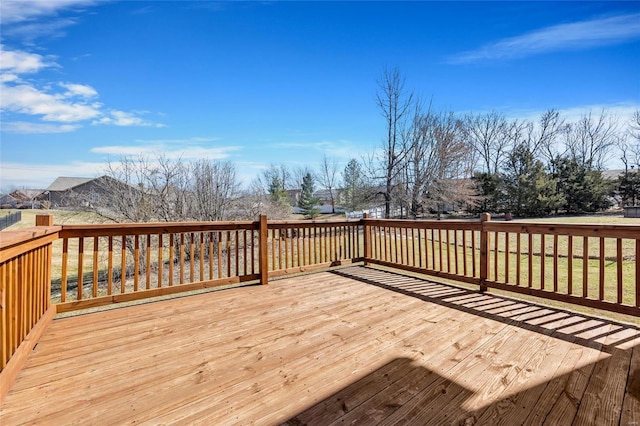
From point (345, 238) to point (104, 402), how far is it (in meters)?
4.35

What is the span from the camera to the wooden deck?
1496 mm

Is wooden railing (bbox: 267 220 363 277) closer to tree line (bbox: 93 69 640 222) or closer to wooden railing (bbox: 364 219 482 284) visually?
wooden railing (bbox: 364 219 482 284)

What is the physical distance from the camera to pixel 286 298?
355 cm

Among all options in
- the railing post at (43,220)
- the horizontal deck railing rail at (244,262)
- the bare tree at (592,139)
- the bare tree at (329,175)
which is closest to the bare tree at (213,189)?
the horizontal deck railing rail at (244,262)

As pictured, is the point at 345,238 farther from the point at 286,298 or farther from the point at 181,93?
the point at 181,93

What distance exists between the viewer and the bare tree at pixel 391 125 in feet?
44.6

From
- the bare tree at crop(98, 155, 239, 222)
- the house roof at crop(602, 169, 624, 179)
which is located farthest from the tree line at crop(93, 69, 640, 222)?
the house roof at crop(602, 169, 624, 179)

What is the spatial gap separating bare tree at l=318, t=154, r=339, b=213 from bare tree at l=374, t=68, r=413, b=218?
31.1 feet

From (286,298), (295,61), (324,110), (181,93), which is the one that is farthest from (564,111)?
(286,298)

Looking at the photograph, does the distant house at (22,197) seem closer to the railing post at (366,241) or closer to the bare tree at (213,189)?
the bare tree at (213,189)

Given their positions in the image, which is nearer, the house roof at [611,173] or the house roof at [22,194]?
the house roof at [611,173]

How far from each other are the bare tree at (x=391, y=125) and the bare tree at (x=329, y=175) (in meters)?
9.48

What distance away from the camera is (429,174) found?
14.1 metres

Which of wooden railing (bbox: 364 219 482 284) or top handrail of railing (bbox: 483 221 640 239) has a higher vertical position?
top handrail of railing (bbox: 483 221 640 239)
